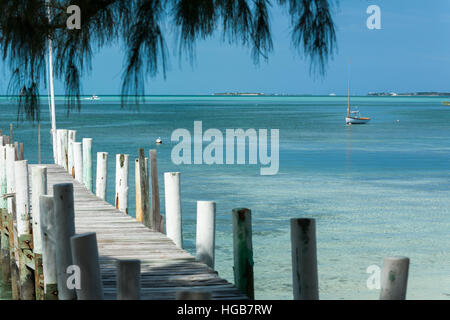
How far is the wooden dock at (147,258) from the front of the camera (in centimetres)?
678

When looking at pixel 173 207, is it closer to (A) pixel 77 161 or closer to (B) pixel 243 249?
(B) pixel 243 249

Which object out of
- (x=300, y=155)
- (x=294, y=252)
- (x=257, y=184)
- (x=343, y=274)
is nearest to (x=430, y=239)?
(x=343, y=274)

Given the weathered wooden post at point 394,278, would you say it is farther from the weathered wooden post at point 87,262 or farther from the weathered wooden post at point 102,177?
the weathered wooden post at point 102,177

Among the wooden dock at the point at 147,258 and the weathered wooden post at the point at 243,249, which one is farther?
the weathered wooden post at the point at 243,249

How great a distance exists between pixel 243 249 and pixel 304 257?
8.64 feet

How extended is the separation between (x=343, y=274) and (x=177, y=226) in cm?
665

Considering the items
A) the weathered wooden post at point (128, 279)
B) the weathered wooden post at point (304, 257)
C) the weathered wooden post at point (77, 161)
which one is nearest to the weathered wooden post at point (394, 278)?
the weathered wooden post at point (304, 257)

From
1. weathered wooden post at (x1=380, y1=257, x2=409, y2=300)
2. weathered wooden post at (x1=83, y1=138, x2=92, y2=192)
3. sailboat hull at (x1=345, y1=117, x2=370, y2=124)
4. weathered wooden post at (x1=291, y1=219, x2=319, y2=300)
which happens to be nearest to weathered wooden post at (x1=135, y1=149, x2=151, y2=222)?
weathered wooden post at (x1=83, y1=138, x2=92, y2=192)

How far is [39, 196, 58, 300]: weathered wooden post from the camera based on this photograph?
6.09 m

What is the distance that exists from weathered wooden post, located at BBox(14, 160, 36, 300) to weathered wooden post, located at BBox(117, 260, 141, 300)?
704cm

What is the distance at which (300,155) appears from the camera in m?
41.5

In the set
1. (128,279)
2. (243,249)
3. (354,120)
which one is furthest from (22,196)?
(354,120)

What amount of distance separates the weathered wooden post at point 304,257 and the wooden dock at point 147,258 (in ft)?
5.89
